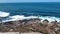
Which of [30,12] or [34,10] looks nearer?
[30,12]

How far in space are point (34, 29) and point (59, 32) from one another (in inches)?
37.3

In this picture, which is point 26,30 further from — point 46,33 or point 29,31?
point 46,33

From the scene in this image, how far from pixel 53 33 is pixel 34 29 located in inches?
30.7

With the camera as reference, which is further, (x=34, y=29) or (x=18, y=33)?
(x=34, y=29)

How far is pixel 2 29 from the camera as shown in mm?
7840

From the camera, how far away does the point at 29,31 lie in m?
7.52

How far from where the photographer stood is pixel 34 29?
25.2ft

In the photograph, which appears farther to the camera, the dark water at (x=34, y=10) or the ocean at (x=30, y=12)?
the dark water at (x=34, y=10)

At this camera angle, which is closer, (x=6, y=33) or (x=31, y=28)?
(x=6, y=33)

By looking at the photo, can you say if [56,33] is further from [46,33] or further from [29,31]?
[29,31]

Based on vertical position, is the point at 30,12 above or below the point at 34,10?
below

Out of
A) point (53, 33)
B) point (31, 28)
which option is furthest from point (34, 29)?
point (53, 33)

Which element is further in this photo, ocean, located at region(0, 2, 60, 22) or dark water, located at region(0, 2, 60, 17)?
dark water, located at region(0, 2, 60, 17)

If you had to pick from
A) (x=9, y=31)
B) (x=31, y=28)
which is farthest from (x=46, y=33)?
(x=9, y=31)
